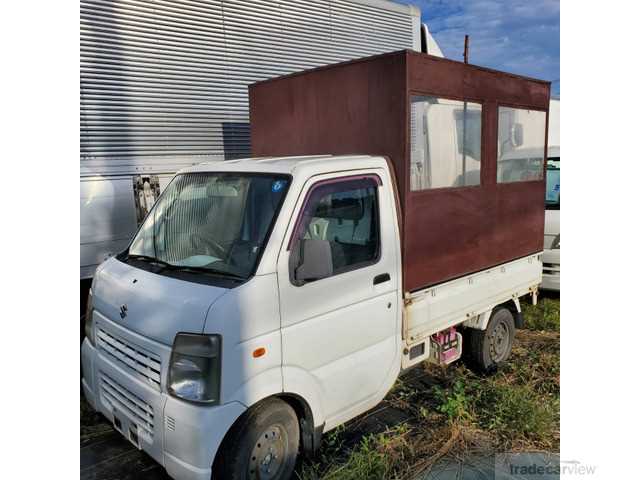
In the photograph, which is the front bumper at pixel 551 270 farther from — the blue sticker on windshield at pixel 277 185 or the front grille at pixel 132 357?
the front grille at pixel 132 357

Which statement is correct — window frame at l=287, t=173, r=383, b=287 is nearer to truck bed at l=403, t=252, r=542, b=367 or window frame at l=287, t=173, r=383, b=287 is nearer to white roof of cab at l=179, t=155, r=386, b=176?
white roof of cab at l=179, t=155, r=386, b=176

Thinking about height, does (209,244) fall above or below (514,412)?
above

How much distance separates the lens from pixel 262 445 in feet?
9.70

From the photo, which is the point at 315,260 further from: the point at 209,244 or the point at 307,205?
the point at 209,244

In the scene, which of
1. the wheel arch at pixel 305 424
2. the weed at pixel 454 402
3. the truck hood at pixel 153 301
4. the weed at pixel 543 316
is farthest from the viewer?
the weed at pixel 543 316

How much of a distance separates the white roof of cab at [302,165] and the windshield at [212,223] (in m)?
0.06

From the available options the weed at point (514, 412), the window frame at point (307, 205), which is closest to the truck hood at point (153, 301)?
the window frame at point (307, 205)

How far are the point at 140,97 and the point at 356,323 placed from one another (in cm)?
408

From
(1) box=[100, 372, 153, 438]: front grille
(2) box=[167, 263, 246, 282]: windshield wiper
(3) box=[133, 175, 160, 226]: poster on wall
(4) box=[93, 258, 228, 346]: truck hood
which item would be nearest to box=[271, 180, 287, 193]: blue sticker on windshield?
(2) box=[167, 263, 246, 282]: windshield wiper

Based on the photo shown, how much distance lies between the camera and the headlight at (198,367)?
2.65m

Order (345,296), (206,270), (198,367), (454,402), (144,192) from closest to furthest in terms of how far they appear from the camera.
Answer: (198,367) → (206,270) → (345,296) → (454,402) → (144,192)

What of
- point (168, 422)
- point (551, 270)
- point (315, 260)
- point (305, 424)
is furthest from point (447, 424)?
point (551, 270)

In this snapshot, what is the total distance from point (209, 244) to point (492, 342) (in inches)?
125

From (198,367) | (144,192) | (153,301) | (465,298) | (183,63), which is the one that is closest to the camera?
(198,367)
